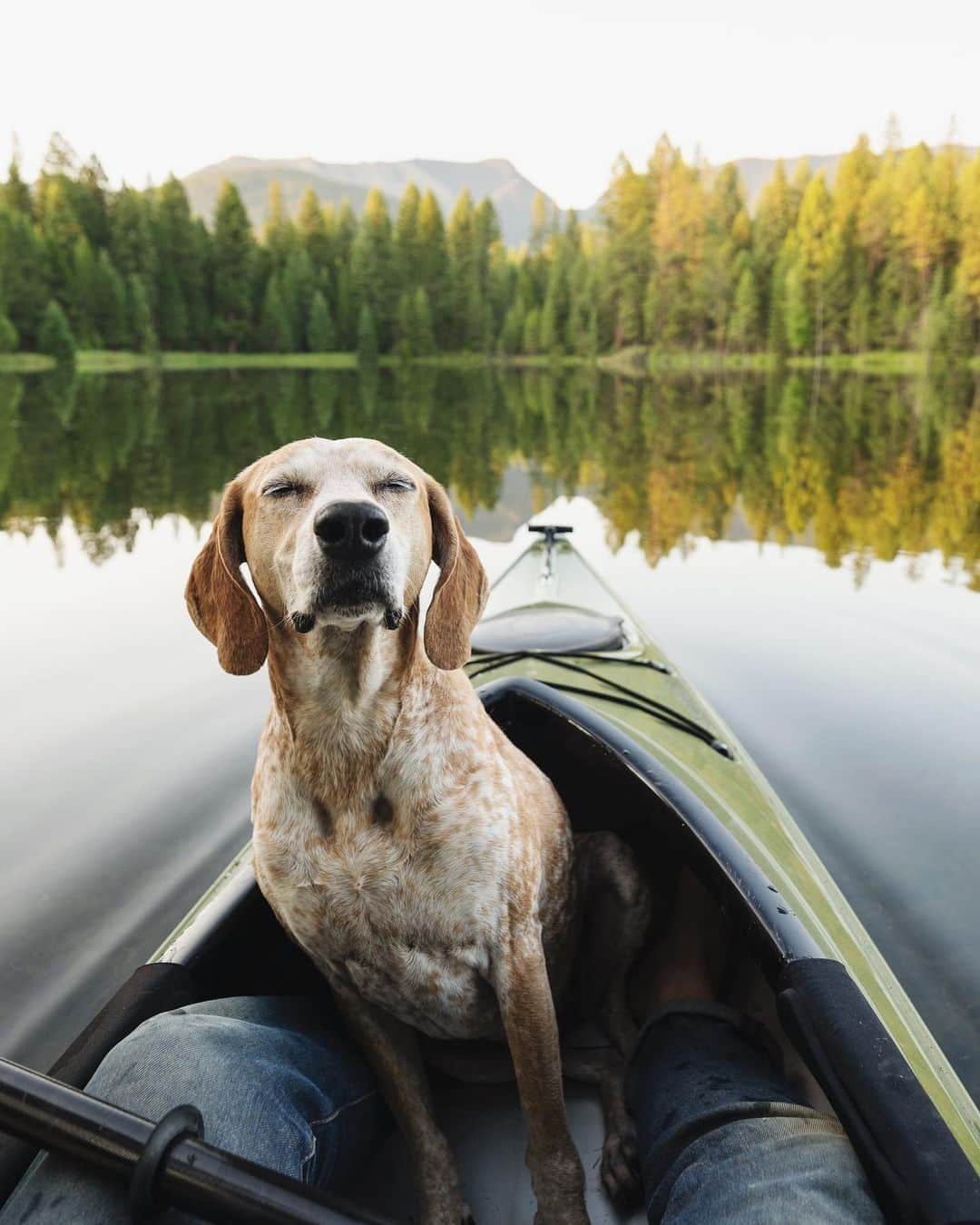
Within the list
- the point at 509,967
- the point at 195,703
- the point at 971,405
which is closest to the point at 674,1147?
the point at 509,967

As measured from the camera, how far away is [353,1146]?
210 cm

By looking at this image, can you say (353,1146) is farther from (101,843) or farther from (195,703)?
(195,703)

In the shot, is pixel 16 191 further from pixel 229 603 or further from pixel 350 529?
pixel 350 529

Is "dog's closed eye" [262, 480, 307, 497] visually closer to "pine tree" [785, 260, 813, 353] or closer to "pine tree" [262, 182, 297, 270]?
"pine tree" [785, 260, 813, 353]

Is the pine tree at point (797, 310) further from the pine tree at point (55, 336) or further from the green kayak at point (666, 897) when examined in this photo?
the green kayak at point (666, 897)

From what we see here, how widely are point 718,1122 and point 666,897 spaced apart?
3.70 ft

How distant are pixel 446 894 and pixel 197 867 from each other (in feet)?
9.66

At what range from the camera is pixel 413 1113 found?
2154 millimetres

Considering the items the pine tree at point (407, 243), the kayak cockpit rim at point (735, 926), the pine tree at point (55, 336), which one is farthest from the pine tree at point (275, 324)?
the kayak cockpit rim at point (735, 926)

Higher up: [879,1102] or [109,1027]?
[879,1102]

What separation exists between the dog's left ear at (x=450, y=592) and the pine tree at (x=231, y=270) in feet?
223

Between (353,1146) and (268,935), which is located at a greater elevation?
(268,935)

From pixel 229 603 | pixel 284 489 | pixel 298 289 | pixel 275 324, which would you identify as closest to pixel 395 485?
pixel 284 489

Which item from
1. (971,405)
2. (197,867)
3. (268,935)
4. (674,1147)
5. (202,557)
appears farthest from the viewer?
(971,405)
